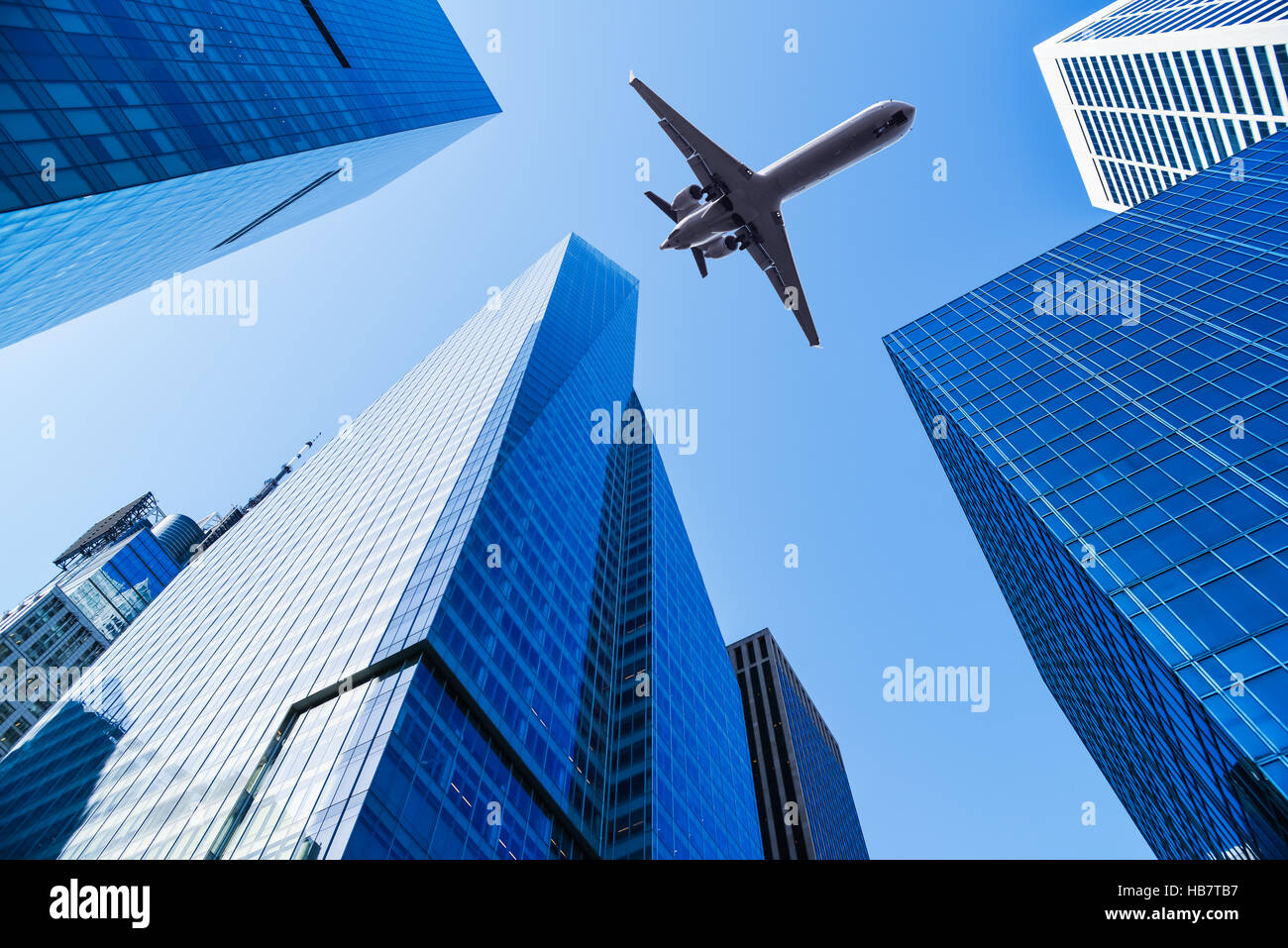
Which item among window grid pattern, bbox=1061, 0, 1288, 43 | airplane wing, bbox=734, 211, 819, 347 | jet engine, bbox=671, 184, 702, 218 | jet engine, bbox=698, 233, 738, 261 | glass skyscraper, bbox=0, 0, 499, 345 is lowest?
window grid pattern, bbox=1061, 0, 1288, 43

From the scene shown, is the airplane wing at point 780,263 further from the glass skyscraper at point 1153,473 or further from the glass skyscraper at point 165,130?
the glass skyscraper at point 165,130

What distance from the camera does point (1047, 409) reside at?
130ft

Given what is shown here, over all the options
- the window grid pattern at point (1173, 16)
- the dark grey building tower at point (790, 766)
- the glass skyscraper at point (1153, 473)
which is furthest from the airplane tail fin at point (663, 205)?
the window grid pattern at point (1173, 16)

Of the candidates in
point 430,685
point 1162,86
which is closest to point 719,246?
point 430,685

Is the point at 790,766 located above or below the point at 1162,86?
below

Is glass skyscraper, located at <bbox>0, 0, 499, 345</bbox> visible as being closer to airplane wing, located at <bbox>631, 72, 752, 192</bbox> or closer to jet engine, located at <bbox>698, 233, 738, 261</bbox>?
airplane wing, located at <bbox>631, 72, 752, 192</bbox>

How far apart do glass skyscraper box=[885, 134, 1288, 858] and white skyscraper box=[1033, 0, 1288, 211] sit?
48.3 metres

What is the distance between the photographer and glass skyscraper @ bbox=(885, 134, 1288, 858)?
999 inches

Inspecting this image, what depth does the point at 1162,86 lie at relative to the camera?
108812mm

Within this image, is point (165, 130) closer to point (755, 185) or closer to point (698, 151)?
point (698, 151)

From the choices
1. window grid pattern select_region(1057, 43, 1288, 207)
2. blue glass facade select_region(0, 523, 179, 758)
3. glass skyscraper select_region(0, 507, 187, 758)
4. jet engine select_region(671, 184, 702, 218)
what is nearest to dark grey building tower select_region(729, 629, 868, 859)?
jet engine select_region(671, 184, 702, 218)

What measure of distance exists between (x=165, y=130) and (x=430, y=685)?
108 feet

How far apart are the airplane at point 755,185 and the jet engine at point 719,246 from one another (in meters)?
0.06
